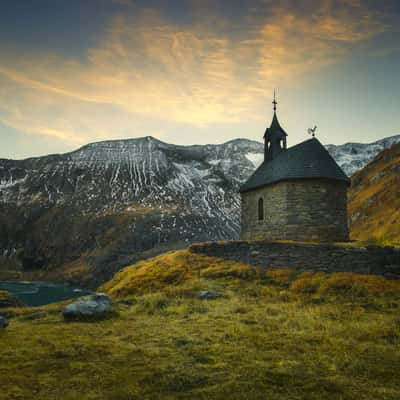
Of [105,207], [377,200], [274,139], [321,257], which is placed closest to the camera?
[321,257]

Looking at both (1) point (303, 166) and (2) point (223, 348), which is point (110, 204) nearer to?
(1) point (303, 166)

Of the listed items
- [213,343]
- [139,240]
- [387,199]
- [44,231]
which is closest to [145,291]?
[213,343]

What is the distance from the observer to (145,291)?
1636 cm

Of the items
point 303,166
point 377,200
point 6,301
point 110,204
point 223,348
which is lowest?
point 6,301

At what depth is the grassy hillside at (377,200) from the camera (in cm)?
5422

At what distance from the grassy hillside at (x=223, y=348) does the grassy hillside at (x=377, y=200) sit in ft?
124

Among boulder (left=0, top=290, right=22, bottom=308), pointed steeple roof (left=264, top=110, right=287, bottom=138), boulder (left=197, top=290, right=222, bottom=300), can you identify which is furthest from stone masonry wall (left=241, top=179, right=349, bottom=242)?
boulder (left=0, top=290, right=22, bottom=308)

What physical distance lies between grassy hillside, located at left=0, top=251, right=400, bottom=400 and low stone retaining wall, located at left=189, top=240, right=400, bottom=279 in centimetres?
80

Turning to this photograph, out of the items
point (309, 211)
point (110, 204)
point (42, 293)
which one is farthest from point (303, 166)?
point (110, 204)

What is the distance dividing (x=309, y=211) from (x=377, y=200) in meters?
53.3

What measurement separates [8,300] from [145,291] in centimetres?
674

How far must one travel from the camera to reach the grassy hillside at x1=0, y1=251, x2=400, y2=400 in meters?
5.54

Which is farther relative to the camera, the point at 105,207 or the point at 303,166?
the point at 105,207

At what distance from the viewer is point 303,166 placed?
80.7ft
